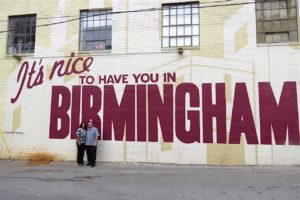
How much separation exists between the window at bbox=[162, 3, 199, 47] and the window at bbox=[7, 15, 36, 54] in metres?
6.47

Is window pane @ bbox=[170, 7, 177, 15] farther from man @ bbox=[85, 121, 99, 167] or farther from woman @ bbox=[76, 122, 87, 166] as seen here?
woman @ bbox=[76, 122, 87, 166]

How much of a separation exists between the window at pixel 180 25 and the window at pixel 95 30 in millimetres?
2634

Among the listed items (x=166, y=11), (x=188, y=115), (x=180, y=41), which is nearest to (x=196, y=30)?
(x=180, y=41)

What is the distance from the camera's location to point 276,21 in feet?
46.0

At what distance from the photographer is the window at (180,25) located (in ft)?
48.0

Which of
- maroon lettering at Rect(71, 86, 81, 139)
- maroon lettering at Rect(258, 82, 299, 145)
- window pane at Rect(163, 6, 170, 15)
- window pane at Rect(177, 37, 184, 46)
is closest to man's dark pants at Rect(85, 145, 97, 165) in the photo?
maroon lettering at Rect(71, 86, 81, 139)

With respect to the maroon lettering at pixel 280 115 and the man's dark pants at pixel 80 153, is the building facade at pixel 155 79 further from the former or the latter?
the man's dark pants at pixel 80 153

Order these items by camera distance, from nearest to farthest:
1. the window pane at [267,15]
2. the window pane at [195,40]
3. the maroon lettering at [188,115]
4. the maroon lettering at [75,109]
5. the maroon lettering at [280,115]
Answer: the maroon lettering at [280,115] < the maroon lettering at [188,115] < the window pane at [267,15] < the window pane at [195,40] < the maroon lettering at [75,109]

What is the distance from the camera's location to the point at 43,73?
1546 centimetres

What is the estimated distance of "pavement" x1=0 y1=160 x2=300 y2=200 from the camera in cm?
836

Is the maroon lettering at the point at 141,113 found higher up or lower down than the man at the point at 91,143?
higher up

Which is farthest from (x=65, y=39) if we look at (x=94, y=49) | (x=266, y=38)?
(x=266, y=38)

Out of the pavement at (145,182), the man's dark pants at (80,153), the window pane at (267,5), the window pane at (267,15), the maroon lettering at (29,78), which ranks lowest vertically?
the pavement at (145,182)

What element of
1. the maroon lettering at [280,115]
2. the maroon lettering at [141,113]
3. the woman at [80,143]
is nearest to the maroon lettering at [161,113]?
the maroon lettering at [141,113]
